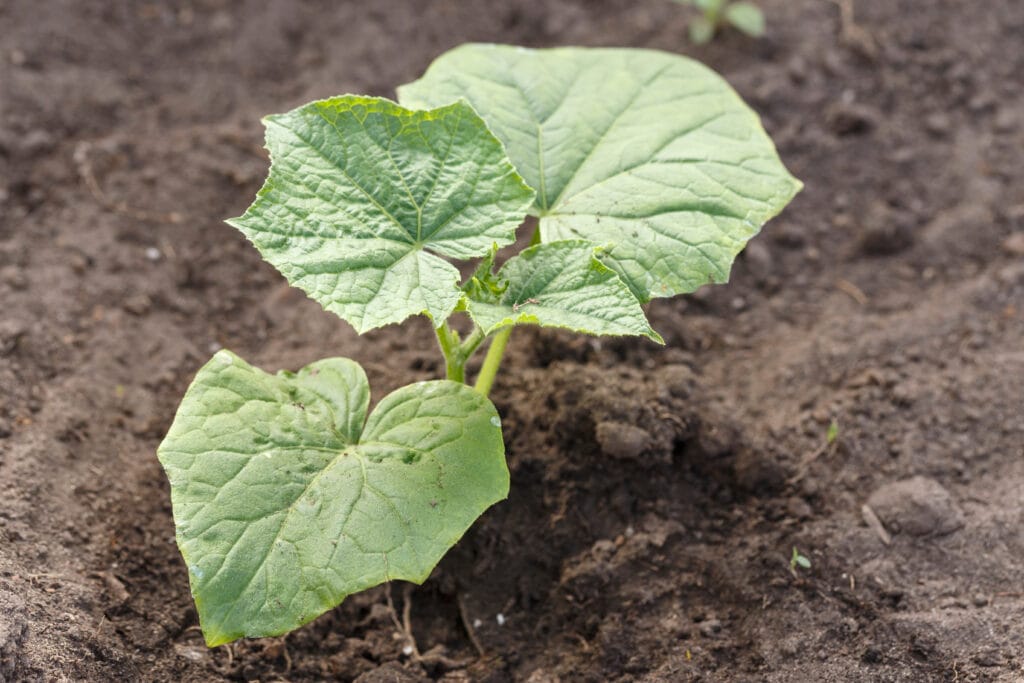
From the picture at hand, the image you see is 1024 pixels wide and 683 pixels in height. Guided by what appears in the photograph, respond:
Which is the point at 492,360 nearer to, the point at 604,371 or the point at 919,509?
the point at 604,371

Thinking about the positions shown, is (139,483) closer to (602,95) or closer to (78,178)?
(78,178)

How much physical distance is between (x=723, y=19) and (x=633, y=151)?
7.38ft

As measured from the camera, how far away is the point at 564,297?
258 cm

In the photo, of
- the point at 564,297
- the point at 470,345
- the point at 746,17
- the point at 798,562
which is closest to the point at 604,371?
the point at 470,345

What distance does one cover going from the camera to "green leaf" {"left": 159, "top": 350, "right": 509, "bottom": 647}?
2533 mm

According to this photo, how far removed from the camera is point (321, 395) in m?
2.97

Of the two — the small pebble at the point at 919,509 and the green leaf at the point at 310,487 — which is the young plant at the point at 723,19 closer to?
the small pebble at the point at 919,509

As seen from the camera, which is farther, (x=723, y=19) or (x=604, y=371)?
(x=723, y=19)

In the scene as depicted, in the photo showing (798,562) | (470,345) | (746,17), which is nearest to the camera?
(470,345)

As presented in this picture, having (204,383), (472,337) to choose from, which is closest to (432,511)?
(472,337)

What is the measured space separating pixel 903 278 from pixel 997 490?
1.17 m

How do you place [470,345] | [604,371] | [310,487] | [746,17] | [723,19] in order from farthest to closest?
[723,19] → [746,17] → [604,371] → [470,345] → [310,487]

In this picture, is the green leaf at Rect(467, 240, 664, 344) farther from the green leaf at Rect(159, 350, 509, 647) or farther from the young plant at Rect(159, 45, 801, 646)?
the green leaf at Rect(159, 350, 509, 647)

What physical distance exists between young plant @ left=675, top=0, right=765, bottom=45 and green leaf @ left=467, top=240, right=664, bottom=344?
2.72 m
